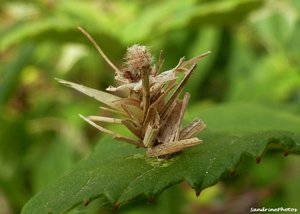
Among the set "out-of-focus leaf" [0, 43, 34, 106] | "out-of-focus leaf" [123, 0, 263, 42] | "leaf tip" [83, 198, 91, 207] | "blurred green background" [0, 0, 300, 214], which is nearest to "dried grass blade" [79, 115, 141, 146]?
"leaf tip" [83, 198, 91, 207]

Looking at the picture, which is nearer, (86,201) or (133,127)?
(86,201)

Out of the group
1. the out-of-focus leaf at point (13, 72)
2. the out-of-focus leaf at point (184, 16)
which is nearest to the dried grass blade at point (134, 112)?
the out-of-focus leaf at point (184, 16)

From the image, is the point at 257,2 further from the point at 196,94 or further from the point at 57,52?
the point at 57,52

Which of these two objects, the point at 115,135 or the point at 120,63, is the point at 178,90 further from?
the point at 120,63

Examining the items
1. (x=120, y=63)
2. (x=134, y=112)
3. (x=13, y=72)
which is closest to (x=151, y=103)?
(x=134, y=112)

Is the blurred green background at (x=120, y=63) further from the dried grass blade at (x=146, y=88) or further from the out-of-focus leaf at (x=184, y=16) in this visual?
the dried grass blade at (x=146, y=88)

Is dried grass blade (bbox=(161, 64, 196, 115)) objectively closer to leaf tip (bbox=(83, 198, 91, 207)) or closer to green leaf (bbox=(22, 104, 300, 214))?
green leaf (bbox=(22, 104, 300, 214))

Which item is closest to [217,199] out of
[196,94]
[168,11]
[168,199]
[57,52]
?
[168,199]
